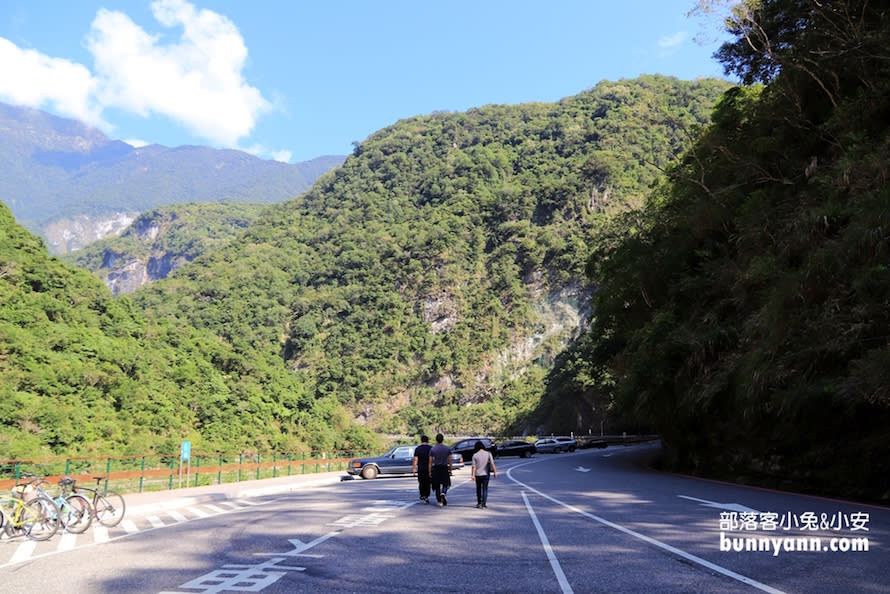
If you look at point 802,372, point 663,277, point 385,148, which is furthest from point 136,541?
point 385,148

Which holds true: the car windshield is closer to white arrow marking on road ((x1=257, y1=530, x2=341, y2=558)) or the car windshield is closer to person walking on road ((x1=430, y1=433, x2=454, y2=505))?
person walking on road ((x1=430, y1=433, x2=454, y2=505))

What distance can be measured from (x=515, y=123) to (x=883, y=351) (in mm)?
181013

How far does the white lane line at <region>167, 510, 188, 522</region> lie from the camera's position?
12852mm

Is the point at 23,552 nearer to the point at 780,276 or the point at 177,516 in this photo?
the point at 177,516

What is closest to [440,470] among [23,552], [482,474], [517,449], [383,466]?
[482,474]

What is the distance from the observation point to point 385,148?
186 m

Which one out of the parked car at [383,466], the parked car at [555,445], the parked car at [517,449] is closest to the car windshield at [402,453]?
the parked car at [383,466]

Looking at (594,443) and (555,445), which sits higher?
(555,445)

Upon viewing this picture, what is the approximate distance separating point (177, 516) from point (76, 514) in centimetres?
318

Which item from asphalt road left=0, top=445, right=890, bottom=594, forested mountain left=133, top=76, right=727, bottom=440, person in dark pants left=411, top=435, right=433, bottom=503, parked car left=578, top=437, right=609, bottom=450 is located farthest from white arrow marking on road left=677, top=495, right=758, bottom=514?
forested mountain left=133, top=76, right=727, bottom=440

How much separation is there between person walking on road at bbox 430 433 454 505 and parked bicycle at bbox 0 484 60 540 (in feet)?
24.3

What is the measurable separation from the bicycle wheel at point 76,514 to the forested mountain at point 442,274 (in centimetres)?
6939

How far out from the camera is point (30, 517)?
983cm

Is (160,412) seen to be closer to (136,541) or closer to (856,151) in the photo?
(136,541)
